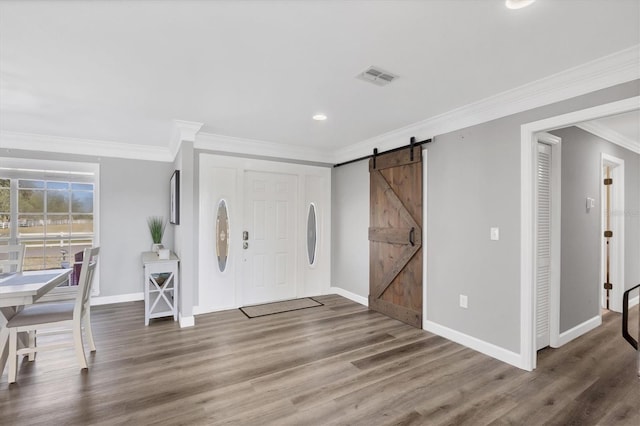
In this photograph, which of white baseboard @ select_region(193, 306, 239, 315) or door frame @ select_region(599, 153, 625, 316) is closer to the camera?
door frame @ select_region(599, 153, 625, 316)

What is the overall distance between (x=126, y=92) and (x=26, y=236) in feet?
10.4

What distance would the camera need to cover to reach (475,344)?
3127 mm

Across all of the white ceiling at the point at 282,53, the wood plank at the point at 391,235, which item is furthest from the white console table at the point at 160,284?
the wood plank at the point at 391,235

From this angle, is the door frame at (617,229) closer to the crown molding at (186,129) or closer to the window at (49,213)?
the crown molding at (186,129)

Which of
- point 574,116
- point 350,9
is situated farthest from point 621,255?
point 350,9

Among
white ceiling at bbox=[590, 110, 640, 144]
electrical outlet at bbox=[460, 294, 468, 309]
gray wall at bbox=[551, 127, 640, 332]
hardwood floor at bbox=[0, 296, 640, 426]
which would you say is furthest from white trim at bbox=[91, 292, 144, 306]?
white ceiling at bbox=[590, 110, 640, 144]

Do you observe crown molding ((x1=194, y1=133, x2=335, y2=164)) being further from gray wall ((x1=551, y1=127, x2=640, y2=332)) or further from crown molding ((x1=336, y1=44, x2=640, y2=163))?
gray wall ((x1=551, y1=127, x2=640, y2=332))

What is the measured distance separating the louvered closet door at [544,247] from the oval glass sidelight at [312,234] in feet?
10.4

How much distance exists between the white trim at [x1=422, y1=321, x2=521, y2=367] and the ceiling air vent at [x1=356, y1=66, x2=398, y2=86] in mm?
2664

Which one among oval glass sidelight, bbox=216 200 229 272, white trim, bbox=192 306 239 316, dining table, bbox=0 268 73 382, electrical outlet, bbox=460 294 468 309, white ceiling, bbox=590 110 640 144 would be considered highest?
white ceiling, bbox=590 110 640 144

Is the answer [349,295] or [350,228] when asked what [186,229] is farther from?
[349,295]

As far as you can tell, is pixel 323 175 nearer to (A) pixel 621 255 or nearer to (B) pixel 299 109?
(B) pixel 299 109

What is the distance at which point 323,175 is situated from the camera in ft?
17.3

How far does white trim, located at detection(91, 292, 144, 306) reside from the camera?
462cm
